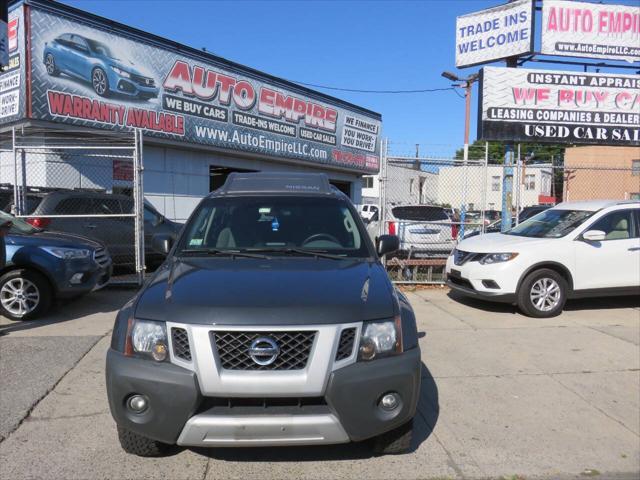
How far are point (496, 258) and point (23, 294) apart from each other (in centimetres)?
657

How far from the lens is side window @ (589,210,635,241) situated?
8.20 metres

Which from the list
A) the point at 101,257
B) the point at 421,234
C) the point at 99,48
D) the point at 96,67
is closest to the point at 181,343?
the point at 101,257

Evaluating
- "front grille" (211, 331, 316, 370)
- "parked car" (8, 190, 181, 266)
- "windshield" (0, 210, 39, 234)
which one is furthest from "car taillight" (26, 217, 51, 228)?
"front grille" (211, 331, 316, 370)

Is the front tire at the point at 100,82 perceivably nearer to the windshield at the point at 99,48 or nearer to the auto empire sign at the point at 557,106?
the windshield at the point at 99,48

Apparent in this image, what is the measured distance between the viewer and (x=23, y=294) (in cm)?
712

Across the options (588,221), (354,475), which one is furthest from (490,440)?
(588,221)

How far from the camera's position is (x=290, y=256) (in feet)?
13.6

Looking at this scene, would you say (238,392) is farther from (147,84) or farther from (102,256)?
(147,84)

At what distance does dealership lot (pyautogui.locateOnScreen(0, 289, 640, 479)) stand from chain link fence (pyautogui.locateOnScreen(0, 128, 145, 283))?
2.64 meters

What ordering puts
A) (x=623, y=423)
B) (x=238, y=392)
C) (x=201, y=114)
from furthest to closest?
(x=201, y=114)
(x=623, y=423)
(x=238, y=392)

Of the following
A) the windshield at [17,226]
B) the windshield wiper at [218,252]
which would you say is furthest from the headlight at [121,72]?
the windshield wiper at [218,252]

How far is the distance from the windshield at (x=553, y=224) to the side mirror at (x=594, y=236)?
0.25 m

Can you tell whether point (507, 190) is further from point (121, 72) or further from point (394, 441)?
point (121, 72)

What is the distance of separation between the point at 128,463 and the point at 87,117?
11.2m
